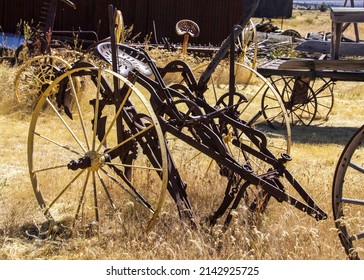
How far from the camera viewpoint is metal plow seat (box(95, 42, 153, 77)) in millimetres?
4469

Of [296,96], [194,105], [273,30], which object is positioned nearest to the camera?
[194,105]

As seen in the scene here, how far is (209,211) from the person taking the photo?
4648mm

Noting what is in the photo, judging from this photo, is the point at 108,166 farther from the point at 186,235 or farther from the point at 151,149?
the point at 186,235

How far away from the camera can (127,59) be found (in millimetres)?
4727

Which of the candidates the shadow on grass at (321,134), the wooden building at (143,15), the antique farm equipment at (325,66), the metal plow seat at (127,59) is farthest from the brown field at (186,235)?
the wooden building at (143,15)

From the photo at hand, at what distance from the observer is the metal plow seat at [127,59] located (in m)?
4.47

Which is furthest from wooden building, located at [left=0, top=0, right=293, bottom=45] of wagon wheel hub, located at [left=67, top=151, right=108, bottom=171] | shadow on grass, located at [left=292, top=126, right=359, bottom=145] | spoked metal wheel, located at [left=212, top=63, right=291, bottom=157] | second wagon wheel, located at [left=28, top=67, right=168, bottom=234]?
wagon wheel hub, located at [left=67, top=151, right=108, bottom=171]

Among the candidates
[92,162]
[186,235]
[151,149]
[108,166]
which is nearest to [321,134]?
[108,166]

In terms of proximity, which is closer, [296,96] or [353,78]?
[353,78]

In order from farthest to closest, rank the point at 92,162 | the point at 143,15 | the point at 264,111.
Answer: the point at 143,15 < the point at 264,111 < the point at 92,162

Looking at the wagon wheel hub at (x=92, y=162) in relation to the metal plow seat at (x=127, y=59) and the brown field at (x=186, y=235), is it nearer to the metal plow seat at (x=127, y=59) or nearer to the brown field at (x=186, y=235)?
the brown field at (x=186, y=235)

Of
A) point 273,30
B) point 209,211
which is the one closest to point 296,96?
point 209,211
